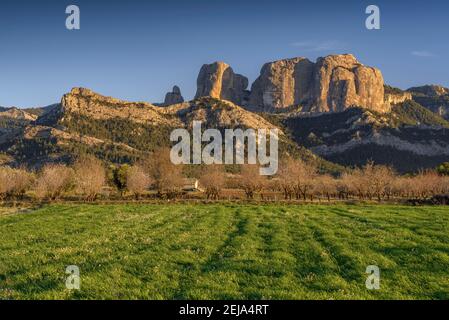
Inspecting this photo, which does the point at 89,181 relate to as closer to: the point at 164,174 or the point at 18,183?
the point at 18,183

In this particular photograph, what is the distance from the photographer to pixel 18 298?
A: 1099 cm

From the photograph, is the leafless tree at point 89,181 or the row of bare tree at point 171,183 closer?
the leafless tree at point 89,181

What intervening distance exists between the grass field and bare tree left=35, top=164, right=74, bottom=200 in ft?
184

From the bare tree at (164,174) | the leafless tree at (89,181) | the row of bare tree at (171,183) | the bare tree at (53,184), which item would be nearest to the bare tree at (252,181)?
the row of bare tree at (171,183)

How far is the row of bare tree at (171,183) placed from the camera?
82.6 meters

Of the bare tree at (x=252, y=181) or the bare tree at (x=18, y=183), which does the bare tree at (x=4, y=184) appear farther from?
the bare tree at (x=252, y=181)

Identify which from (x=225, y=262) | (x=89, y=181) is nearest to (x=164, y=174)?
(x=89, y=181)

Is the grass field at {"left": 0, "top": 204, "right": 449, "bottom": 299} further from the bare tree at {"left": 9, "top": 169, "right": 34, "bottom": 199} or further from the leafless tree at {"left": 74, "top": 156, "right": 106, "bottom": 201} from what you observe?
the bare tree at {"left": 9, "top": 169, "right": 34, "bottom": 199}

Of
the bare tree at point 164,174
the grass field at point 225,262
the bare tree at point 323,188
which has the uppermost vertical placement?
the bare tree at point 164,174

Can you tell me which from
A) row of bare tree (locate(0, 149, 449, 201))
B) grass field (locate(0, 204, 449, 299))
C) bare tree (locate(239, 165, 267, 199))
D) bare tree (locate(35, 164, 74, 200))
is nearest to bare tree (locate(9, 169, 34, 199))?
row of bare tree (locate(0, 149, 449, 201))

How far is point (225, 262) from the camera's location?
15945 millimetres

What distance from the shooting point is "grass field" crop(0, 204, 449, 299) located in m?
11.9
